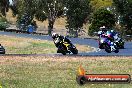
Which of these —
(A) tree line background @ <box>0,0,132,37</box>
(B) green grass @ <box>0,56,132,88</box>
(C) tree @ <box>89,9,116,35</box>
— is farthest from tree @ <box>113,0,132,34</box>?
(B) green grass @ <box>0,56,132,88</box>

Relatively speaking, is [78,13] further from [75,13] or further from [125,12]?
[125,12]

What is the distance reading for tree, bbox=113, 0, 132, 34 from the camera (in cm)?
6831

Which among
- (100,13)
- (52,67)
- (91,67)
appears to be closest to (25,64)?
(52,67)

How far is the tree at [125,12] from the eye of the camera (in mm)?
68312

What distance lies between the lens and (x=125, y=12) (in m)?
68.6

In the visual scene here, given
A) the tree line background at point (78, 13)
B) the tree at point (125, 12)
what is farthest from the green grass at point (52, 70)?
the tree at point (125, 12)

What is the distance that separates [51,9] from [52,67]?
5401 centimetres

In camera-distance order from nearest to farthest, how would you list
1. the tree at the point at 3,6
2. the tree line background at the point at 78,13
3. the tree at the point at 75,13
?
the tree line background at the point at 78,13, the tree at the point at 75,13, the tree at the point at 3,6

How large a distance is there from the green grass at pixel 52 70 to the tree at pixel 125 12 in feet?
139

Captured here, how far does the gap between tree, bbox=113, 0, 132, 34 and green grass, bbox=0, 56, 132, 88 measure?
42310 millimetres

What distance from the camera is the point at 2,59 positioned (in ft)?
81.0

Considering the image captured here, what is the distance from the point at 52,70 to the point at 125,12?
49.3 metres

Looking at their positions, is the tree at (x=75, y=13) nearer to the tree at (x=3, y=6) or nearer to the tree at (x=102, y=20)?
the tree at (x=102, y=20)

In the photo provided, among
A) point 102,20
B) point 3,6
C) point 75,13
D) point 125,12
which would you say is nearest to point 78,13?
point 75,13
